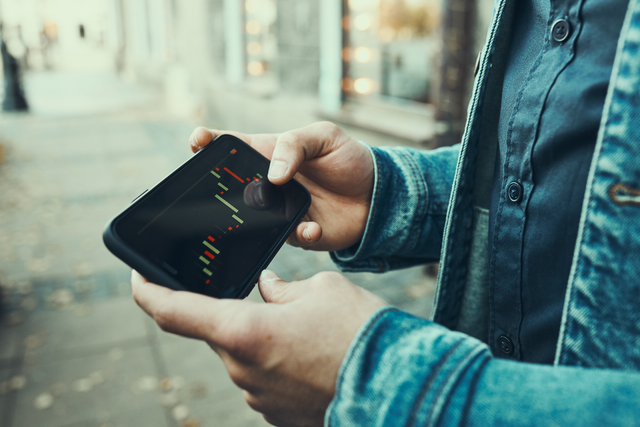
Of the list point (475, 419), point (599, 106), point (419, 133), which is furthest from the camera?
point (419, 133)

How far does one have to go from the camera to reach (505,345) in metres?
1.02

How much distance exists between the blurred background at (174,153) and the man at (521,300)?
2172mm

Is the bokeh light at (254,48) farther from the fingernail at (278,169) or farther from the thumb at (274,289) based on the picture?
the thumb at (274,289)

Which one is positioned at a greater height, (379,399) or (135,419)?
(379,399)

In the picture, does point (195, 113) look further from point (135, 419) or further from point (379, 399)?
point (379, 399)

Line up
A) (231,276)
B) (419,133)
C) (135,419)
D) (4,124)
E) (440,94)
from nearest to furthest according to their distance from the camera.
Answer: (231,276) → (135,419) → (440,94) → (419,133) → (4,124)

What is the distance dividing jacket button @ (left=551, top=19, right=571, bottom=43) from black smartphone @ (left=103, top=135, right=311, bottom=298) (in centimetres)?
76

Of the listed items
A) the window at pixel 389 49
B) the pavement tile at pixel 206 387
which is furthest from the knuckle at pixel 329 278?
the window at pixel 389 49

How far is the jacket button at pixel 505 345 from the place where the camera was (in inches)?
39.7

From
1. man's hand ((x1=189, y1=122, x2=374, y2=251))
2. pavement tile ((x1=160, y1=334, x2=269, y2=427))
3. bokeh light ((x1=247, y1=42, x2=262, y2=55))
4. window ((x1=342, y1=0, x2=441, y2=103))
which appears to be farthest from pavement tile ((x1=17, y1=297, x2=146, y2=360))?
bokeh light ((x1=247, y1=42, x2=262, y2=55))

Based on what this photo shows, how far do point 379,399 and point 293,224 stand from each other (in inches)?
28.5

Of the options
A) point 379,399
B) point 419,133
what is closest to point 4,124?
point 419,133

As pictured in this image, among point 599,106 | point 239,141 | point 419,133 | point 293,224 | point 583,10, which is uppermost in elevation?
point 583,10

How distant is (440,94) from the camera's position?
3533 millimetres
